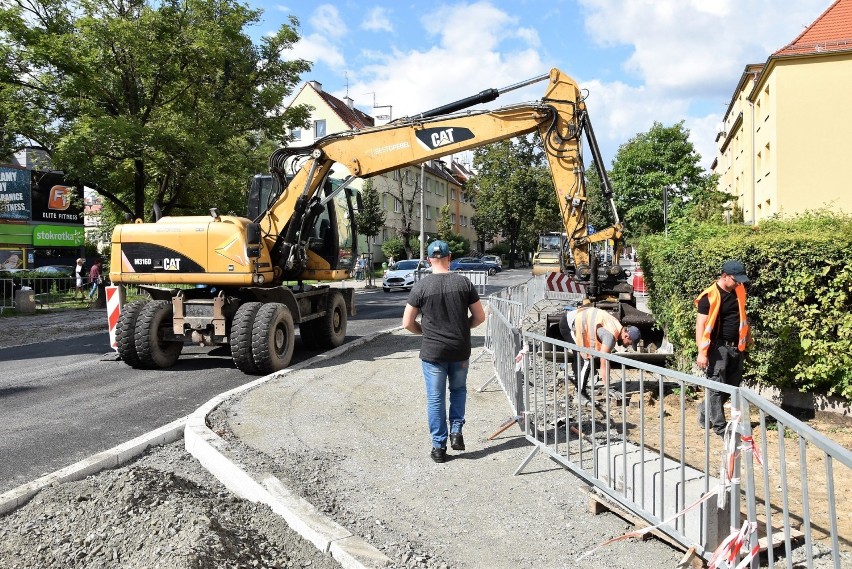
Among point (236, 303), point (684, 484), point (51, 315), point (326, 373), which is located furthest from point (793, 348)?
point (51, 315)

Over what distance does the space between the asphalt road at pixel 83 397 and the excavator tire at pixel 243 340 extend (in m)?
0.18

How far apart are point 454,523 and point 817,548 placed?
2.01 meters

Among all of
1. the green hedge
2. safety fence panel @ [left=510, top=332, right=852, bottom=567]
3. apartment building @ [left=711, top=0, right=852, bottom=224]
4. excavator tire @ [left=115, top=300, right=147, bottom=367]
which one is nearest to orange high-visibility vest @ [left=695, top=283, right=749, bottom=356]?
safety fence panel @ [left=510, top=332, right=852, bottom=567]

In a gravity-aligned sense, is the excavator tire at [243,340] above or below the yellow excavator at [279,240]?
below

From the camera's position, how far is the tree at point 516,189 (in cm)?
5978

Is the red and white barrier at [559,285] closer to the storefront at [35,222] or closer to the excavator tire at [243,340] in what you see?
the excavator tire at [243,340]

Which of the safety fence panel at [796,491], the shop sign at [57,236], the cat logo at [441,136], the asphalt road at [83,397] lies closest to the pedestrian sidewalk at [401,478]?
the safety fence panel at [796,491]

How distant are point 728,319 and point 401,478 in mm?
3283

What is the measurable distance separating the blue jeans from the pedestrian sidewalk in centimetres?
26

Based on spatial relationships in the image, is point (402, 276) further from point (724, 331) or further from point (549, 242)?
point (724, 331)

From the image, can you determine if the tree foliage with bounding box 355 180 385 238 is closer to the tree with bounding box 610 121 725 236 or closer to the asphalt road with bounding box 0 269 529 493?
the tree with bounding box 610 121 725 236

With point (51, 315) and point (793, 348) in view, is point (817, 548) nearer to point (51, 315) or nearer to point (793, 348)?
point (793, 348)

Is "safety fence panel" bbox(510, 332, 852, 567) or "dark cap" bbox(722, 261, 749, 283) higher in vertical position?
"dark cap" bbox(722, 261, 749, 283)

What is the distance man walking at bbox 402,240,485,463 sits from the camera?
516 centimetres
